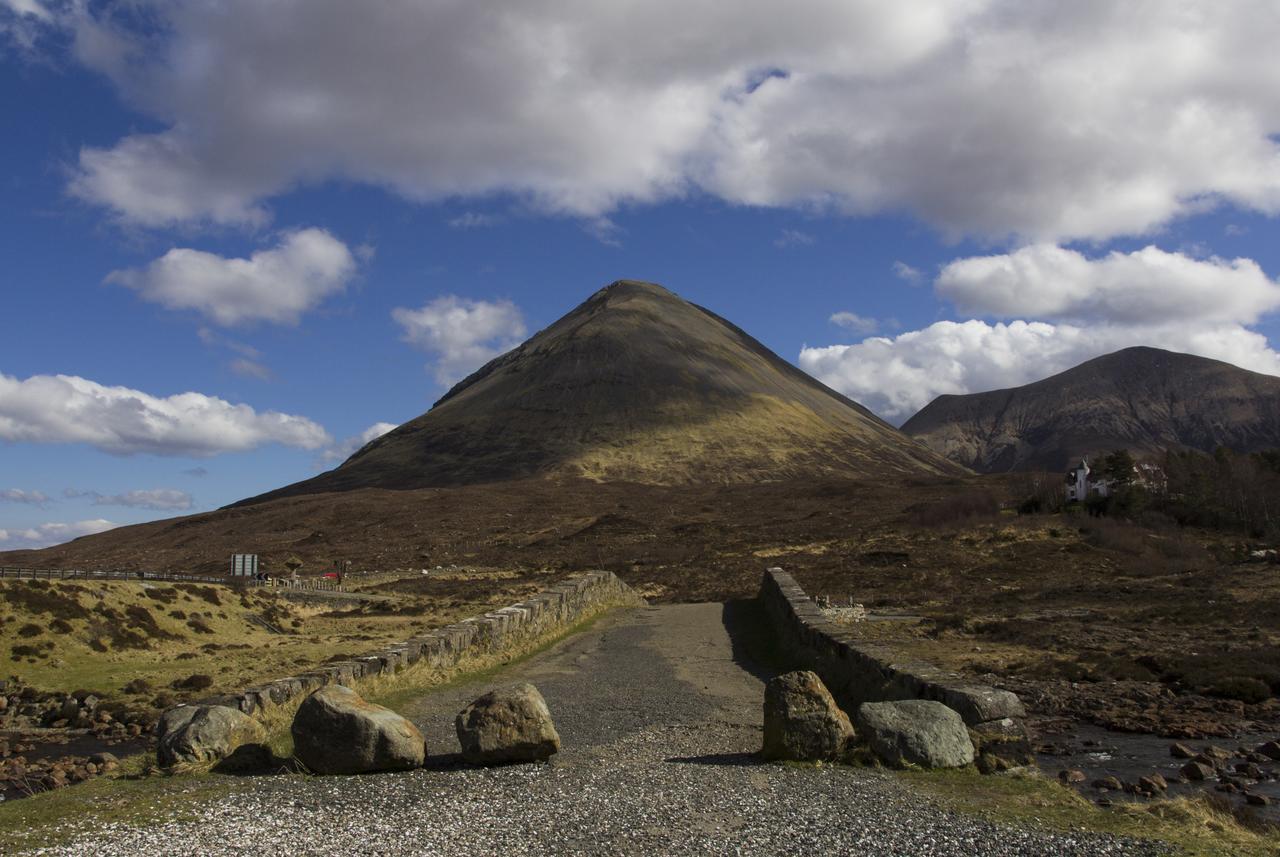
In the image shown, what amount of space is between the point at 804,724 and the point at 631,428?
133462 mm

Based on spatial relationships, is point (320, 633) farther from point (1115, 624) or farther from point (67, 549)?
point (67, 549)

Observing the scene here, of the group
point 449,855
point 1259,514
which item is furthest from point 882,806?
point 1259,514

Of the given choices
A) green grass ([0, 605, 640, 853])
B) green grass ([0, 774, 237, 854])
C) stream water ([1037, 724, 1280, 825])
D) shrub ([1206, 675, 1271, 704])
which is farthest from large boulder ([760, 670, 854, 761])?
shrub ([1206, 675, 1271, 704])

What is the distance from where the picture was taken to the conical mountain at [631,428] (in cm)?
12612

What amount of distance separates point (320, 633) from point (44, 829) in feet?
68.3

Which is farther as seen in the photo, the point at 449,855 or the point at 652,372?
the point at 652,372

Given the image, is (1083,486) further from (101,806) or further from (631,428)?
(631,428)

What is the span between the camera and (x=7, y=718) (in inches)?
608

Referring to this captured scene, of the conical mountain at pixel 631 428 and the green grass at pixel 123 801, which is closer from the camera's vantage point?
the green grass at pixel 123 801

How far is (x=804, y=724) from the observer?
29.9ft

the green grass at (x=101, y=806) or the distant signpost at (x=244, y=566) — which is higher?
the distant signpost at (x=244, y=566)

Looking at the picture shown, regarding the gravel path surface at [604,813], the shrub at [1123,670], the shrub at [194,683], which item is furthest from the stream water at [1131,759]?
the shrub at [194,683]

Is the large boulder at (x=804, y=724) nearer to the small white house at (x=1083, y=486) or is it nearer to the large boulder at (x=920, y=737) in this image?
the large boulder at (x=920, y=737)

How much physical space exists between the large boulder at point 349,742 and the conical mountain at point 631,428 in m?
110
